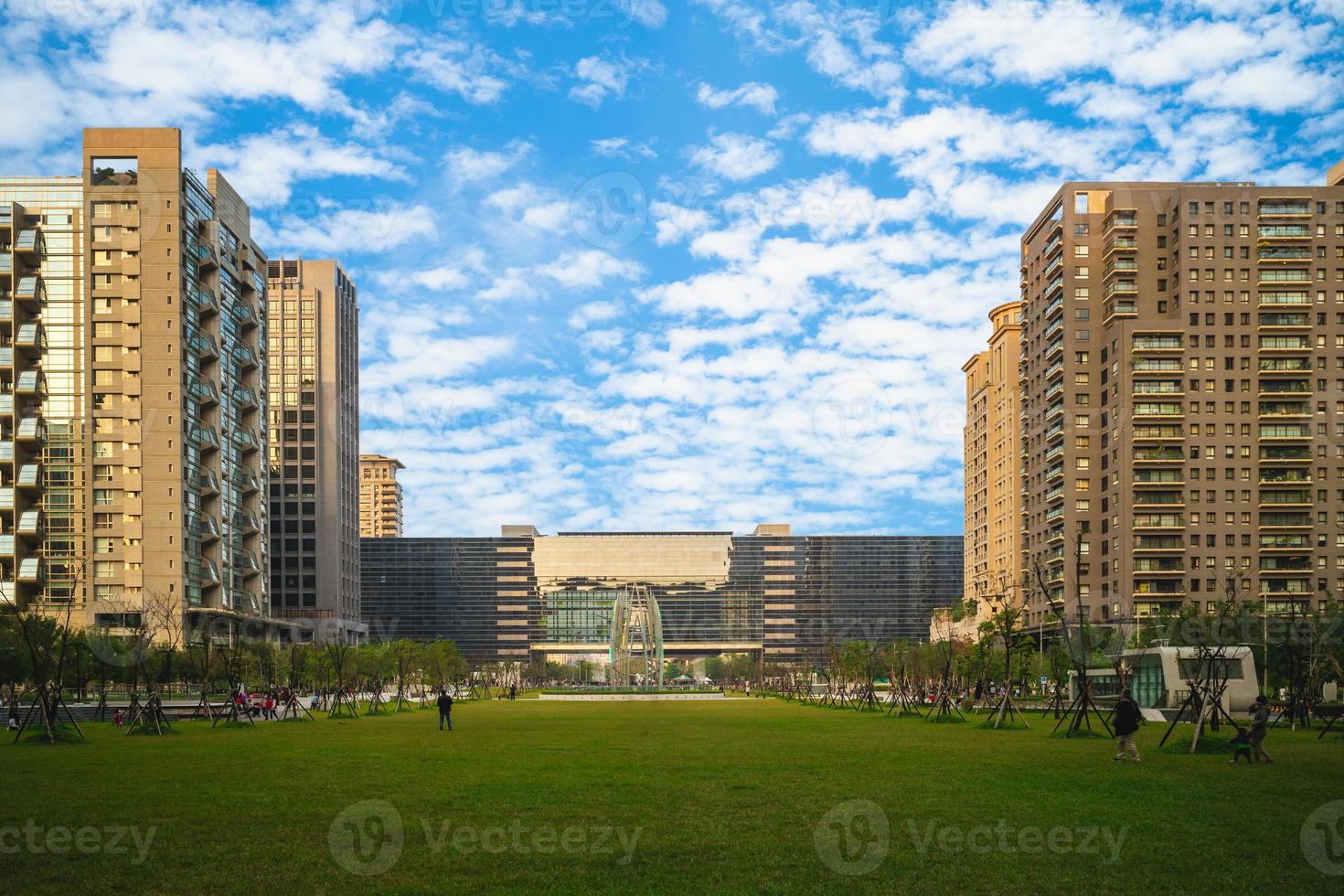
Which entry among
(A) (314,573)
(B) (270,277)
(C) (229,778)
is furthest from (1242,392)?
(B) (270,277)

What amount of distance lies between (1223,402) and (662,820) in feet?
372

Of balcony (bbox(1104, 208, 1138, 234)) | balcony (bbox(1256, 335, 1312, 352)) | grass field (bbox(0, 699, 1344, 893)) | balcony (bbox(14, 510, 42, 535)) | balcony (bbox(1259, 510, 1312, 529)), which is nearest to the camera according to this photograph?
grass field (bbox(0, 699, 1344, 893))

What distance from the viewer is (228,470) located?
393 ft

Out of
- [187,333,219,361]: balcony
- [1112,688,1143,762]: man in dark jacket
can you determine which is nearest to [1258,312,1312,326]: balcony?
[1112,688,1143,762]: man in dark jacket

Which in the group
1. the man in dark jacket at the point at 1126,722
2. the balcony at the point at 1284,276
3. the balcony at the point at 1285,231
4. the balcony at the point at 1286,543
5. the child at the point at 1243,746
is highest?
the balcony at the point at 1285,231

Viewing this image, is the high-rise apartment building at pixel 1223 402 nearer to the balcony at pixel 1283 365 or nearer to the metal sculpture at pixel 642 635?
the balcony at pixel 1283 365

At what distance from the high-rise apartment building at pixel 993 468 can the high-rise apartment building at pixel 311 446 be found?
95684 mm

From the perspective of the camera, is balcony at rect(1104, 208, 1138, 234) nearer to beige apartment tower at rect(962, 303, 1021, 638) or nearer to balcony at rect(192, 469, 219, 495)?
beige apartment tower at rect(962, 303, 1021, 638)

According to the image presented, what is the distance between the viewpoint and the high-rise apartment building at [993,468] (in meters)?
156

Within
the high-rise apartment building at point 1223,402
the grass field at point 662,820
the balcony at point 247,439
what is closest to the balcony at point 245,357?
the balcony at point 247,439

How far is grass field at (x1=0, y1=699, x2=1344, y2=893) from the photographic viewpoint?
1377 cm

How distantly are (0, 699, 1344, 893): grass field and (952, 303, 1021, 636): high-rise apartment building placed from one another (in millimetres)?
122846

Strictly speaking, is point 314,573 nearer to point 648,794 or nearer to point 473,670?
point 473,670

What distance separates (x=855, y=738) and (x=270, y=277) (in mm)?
163796
